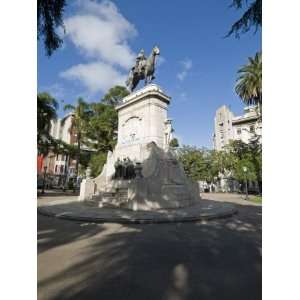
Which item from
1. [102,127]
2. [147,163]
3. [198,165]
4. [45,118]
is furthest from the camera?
[198,165]

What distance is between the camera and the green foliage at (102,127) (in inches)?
1241

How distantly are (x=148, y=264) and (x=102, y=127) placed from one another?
2846 centimetres

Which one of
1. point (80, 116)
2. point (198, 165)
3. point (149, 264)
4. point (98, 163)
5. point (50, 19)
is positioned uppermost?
point (80, 116)

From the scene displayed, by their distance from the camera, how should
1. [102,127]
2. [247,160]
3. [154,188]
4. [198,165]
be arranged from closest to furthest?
[154,188]
[247,160]
[102,127]
[198,165]

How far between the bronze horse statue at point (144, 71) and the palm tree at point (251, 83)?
45.1ft

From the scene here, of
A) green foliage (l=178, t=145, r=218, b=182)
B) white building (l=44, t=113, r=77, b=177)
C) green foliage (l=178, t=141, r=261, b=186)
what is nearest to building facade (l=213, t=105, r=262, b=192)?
green foliage (l=178, t=141, r=261, b=186)

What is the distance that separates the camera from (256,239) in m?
6.25

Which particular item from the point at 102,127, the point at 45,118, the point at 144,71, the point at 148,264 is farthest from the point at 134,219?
the point at 102,127

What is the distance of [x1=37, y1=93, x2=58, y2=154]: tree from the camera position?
77.4ft

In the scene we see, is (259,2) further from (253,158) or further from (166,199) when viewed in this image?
(253,158)

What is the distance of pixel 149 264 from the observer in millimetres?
4191

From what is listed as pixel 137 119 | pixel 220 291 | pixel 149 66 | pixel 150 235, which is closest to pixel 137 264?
pixel 220 291

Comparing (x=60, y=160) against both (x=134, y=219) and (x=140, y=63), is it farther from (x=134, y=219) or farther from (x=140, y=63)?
(x=134, y=219)
